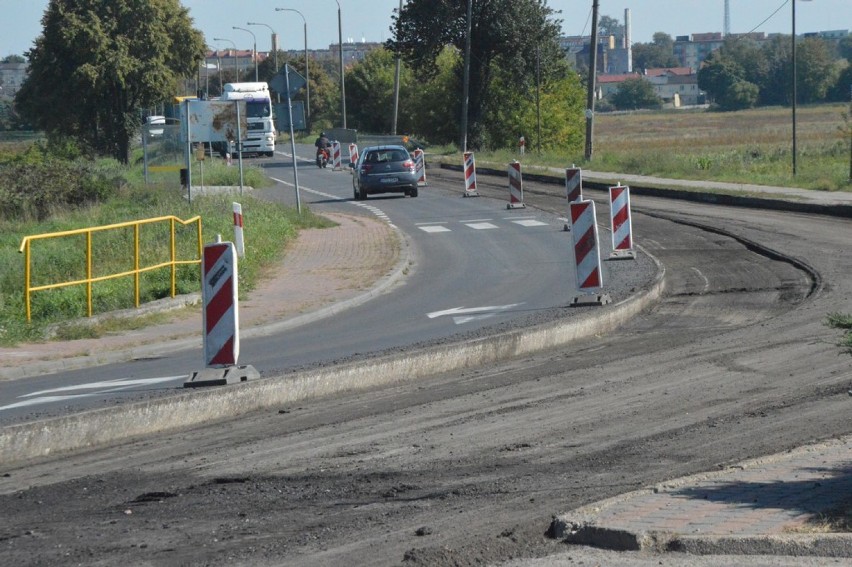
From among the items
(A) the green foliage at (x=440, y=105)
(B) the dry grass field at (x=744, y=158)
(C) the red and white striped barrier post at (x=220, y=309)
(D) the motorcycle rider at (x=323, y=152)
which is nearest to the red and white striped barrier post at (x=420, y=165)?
(B) the dry grass field at (x=744, y=158)

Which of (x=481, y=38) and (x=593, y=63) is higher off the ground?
(x=481, y=38)

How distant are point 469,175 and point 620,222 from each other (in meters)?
17.3

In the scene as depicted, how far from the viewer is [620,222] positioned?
64.8ft

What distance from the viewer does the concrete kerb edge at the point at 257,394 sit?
27.7 feet

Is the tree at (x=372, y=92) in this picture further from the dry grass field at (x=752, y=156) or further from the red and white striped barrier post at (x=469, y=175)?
the red and white striped barrier post at (x=469, y=175)

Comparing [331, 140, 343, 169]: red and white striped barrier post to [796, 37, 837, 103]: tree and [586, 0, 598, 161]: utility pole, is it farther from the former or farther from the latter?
[796, 37, 837, 103]: tree

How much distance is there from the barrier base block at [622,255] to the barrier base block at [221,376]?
10.4 metres

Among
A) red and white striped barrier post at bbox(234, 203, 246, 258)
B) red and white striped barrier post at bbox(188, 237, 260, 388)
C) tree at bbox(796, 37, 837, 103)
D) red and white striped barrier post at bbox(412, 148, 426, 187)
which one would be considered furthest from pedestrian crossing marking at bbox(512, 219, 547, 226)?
tree at bbox(796, 37, 837, 103)

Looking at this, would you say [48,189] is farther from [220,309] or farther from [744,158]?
[744,158]

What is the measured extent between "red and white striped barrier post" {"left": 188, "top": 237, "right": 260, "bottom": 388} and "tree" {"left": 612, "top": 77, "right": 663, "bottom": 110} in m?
188

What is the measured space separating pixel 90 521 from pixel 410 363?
5.06 m

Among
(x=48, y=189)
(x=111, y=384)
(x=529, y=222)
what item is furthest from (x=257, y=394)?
(x=48, y=189)

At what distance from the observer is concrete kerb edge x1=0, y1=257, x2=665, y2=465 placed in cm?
844

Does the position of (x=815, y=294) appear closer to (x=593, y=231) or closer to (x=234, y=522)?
(x=593, y=231)
